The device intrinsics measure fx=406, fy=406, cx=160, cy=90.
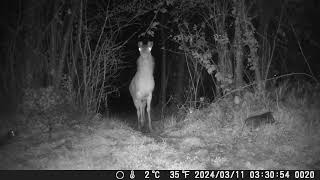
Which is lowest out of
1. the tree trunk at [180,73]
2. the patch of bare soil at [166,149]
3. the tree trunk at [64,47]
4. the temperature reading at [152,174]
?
the temperature reading at [152,174]

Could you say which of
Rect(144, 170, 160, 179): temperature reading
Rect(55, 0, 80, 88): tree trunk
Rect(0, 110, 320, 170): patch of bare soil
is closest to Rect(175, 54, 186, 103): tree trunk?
Rect(55, 0, 80, 88): tree trunk

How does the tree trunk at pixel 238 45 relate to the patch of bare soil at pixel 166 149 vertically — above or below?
above

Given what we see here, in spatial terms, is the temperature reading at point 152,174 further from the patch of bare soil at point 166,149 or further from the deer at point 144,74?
the deer at point 144,74

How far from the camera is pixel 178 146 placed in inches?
336

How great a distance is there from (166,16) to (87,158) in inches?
556

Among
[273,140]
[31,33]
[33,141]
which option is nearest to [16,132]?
[33,141]

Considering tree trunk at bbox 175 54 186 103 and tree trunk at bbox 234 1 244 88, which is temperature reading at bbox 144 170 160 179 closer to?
tree trunk at bbox 234 1 244 88

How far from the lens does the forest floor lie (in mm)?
7277

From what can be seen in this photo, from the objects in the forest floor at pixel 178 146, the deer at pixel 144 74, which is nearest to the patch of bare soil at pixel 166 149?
the forest floor at pixel 178 146

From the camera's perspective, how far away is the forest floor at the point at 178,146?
23.9 feet

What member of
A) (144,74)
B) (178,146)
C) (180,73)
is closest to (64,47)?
(144,74)

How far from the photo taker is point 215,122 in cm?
994

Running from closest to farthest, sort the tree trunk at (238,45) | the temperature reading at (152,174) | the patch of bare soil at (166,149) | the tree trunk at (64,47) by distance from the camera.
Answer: the temperature reading at (152,174) < the patch of bare soil at (166,149) < the tree trunk at (238,45) < the tree trunk at (64,47)

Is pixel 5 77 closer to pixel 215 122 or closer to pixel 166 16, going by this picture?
pixel 215 122
